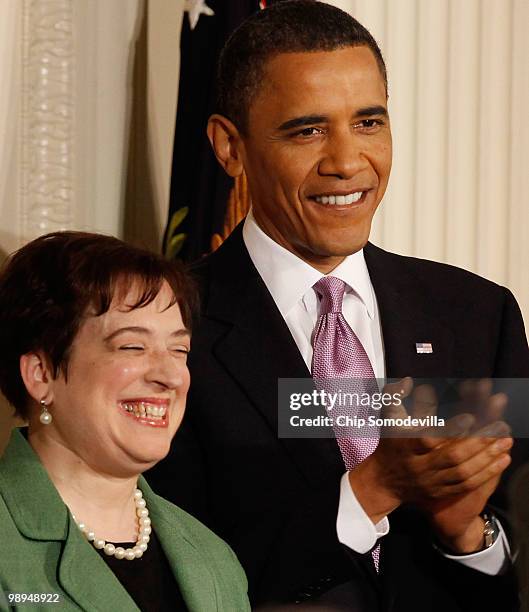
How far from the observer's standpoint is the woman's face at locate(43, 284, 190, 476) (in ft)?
6.10

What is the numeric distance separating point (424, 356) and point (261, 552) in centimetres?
43

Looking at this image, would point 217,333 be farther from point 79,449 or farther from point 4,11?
point 4,11

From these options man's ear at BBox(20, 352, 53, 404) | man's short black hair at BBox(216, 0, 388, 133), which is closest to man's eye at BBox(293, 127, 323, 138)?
man's short black hair at BBox(216, 0, 388, 133)

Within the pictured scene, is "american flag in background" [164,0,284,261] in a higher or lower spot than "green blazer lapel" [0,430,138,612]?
higher

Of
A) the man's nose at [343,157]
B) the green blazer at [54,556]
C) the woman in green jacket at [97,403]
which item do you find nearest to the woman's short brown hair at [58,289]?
the woman in green jacket at [97,403]

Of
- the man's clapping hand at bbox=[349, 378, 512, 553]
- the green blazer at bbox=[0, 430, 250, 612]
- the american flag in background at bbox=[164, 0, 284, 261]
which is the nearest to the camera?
the green blazer at bbox=[0, 430, 250, 612]

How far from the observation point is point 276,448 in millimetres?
2098

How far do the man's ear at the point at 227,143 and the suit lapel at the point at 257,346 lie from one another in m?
0.13

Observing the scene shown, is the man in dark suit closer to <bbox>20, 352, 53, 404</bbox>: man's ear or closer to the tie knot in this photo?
the tie knot

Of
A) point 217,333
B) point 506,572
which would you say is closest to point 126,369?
point 217,333

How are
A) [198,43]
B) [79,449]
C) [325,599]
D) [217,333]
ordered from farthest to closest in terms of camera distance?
[198,43] → [217,333] → [325,599] → [79,449]

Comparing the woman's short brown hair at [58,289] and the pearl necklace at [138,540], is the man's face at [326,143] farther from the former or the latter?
the pearl necklace at [138,540]

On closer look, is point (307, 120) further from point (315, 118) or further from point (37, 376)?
point (37, 376)

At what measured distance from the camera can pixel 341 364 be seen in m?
2.14
